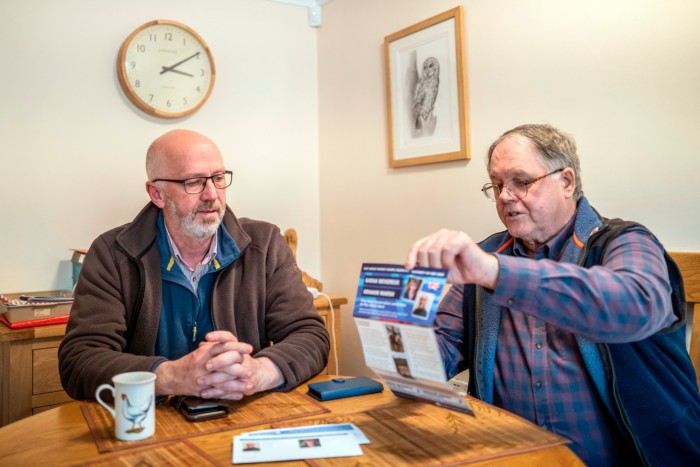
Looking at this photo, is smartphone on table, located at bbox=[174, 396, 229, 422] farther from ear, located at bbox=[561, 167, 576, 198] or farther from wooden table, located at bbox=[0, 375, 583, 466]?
ear, located at bbox=[561, 167, 576, 198]

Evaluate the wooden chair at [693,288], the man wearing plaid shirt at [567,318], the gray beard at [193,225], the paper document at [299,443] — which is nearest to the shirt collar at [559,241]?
the man wearing plaid shirt at [567,318]

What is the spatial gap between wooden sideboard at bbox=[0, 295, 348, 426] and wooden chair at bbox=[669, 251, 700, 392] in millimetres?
2144

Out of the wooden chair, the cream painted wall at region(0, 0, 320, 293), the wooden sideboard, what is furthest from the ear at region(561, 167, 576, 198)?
the cream painted wall at region(0, 0, 320, 293)

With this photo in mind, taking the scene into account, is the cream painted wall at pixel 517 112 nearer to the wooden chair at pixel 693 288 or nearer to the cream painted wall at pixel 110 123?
the wooden chair at pixel 693 288

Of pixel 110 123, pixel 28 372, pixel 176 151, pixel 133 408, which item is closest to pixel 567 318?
pixel 133 408

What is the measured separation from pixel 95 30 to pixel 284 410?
2.25 meters

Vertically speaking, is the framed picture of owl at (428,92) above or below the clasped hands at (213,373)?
above

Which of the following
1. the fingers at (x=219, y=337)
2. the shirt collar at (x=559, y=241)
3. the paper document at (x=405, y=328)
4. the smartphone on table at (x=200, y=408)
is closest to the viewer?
the paper document at (x=405, y=328)

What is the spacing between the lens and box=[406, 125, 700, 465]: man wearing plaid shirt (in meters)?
1.12

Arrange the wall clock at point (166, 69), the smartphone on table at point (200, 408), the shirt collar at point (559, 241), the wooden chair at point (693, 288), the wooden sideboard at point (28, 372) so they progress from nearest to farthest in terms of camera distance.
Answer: the smartphone on table at point (200, 408) < the shirt collar at point (559, 241) < the wooden chair at point (693, 288) < the wooden sideboard at point (28, 372) < the wall clock at point (166, 69)

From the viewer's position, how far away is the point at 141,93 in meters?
2.89

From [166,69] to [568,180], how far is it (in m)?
2.12

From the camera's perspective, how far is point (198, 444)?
3.62 feet

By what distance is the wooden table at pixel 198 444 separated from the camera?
1.03 meters
